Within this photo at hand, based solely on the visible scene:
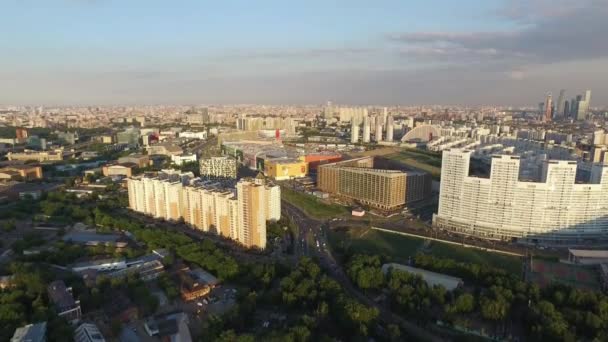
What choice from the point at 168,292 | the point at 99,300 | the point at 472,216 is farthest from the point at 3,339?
the point at 472,216

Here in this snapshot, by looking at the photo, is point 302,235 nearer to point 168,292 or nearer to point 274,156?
point 168,292

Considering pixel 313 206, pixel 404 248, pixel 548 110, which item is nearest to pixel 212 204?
pixel 313 206

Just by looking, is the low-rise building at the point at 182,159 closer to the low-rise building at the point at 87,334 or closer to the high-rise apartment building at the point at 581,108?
the low-rise building at the point at 87,334

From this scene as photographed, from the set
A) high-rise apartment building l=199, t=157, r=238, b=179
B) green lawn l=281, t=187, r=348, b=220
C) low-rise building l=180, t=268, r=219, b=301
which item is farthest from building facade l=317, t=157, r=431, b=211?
low-rise building l=180, t=268, r=219, b=301

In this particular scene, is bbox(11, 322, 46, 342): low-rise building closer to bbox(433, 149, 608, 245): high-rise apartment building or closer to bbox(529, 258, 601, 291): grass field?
bbox(529, 258, 601, 291): grass field

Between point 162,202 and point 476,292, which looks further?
point 162,202

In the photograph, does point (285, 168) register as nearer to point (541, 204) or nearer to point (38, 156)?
point (541, 204)
